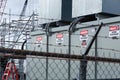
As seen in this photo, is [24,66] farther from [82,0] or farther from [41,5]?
[82,0]

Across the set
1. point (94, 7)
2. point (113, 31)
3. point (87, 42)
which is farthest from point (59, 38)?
point (113, 31)

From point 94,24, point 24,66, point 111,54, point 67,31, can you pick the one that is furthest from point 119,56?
point 24,66

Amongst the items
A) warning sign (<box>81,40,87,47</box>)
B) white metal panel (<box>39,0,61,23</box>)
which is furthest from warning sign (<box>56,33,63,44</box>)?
warning sign (<box>81,40,87,47</box>)

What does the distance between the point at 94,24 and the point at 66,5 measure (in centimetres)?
105

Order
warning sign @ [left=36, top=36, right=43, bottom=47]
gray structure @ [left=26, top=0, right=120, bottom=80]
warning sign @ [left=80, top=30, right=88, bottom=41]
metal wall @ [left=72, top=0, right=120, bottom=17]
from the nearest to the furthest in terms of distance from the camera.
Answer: gray structure @ [left=26, top=0, right=120, bottom=80] < metal wall @ [left=72, top=0, right=120, bottom=17] < warning sign @ [left=80, top=30, right=88, bottom=41] < warning sign @ [left=36, top=36, right=43, bottom=47]

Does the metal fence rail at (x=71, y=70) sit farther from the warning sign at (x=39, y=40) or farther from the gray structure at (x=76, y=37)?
the warning sign at (x=39, y=40)

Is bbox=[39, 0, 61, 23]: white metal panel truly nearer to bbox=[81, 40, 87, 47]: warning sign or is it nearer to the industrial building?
the industrial building

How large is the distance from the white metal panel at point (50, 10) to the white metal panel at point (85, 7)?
0.36m

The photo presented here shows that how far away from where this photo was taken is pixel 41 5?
788 cm

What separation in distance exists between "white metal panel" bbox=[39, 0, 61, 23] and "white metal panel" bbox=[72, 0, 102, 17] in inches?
14.1

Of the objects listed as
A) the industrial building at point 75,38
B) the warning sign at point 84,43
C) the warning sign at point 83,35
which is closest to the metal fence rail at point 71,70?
the industrial building at point 75,38

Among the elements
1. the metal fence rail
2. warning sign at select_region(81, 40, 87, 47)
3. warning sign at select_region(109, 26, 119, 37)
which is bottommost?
the metal fence rail

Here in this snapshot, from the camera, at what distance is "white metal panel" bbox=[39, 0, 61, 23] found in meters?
7.21

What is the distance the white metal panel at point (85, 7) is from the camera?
6.36 metres
